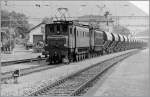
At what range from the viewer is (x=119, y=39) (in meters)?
57.5

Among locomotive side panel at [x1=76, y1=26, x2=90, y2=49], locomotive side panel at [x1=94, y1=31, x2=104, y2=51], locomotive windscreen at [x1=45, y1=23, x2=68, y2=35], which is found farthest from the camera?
locomotive side panel at [x1=94, y1=31, x2=104, y2=51]

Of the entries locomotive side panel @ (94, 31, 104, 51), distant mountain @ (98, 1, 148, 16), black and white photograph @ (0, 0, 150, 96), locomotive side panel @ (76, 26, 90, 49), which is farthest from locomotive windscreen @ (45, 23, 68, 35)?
distant mountain @ (98, 1, 148, 16)

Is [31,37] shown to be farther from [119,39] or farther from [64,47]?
[64,47]

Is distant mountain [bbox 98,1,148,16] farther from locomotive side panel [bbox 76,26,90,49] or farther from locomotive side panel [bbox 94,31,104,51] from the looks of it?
locomotive side panel [bbox 76,26,90,49]

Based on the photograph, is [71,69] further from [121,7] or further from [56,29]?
[121,7]

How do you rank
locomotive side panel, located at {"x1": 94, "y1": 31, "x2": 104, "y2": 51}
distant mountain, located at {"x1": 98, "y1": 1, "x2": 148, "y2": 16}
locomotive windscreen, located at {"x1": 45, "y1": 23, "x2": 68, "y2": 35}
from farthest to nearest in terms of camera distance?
distant mountain, located at {"x1": 98, "y1": 1, "x2": 148, "y2": 16}, locomotive side panel, located at {"x1": 94, "y1": 31, "x2": 104, "y2": 51}, locomotive windscreen, located at {"x1": 45, "y1": 23, "x2": 68, "y2": 35}

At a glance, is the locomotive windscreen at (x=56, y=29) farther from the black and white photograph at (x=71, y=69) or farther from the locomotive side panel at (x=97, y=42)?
the locomotive side panel at (x=97, y=42)

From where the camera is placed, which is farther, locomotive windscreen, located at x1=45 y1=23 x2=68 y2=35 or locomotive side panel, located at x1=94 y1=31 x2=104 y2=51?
locomotive side panel, located at x1=94 y1=31 x2=104 y2=51

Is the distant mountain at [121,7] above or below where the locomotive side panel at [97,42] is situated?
above

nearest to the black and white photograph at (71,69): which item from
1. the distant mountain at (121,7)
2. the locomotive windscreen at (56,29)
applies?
the locomotive windscreen at (56,29)

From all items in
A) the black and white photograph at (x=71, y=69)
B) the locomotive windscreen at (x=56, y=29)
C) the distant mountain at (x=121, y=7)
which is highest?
the distant mountain at (x=121, y=7)

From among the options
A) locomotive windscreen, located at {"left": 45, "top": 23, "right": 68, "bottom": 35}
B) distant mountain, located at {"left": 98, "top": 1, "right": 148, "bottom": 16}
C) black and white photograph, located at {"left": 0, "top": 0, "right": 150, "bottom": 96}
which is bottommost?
black and white photograph, located at {"left": 0, "top": 0, "right": 150, "bottom": 96}

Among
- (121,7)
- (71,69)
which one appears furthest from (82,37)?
(121,7)

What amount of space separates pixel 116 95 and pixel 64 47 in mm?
14336
